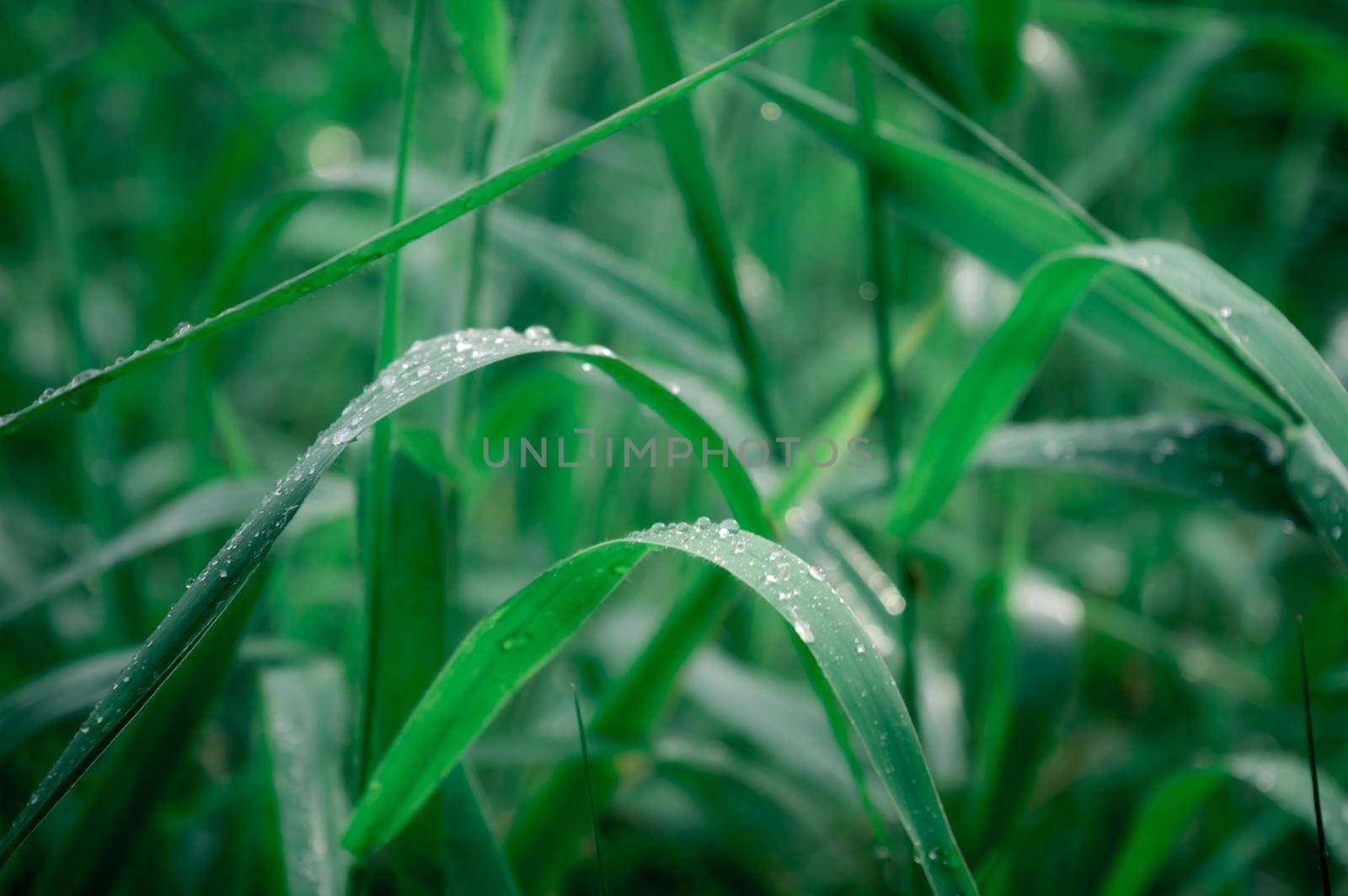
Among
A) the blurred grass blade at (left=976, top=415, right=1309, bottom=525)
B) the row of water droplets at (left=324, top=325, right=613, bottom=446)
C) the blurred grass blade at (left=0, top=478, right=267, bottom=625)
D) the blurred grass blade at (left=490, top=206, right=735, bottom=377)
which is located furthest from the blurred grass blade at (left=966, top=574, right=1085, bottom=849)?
the blurred grass blade at (left=0, top=478, right=267, bottom=625)

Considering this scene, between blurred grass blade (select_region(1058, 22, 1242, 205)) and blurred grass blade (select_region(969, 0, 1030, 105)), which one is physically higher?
blurred grass blade (select_region(1058, 22, 1242, 205))

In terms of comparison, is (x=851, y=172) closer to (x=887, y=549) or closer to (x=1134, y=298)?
(x=887, y=549)

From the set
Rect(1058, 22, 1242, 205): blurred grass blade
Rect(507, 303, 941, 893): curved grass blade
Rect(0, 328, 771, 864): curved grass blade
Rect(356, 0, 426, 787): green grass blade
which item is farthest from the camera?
Rect(1058, 22, 1242, 205): blurred grass blade

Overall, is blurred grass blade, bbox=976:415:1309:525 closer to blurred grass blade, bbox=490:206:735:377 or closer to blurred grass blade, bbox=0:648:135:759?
blurred grass blade, bbox=490:206:735:377

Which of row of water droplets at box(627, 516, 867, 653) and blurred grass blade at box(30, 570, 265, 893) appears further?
blurred grass blade at box(30, 570, 265, 893)

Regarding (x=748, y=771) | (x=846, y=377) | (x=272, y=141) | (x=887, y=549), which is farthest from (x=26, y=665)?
(x=846, y=377)

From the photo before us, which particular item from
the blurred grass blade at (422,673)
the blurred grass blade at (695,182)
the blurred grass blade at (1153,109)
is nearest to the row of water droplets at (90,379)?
the blurred grass blade at (422,673)

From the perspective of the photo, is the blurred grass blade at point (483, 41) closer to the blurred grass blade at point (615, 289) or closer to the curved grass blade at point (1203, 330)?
the blurred grass blade at point (615, 289)

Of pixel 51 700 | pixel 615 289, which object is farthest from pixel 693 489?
pixel 51 700
